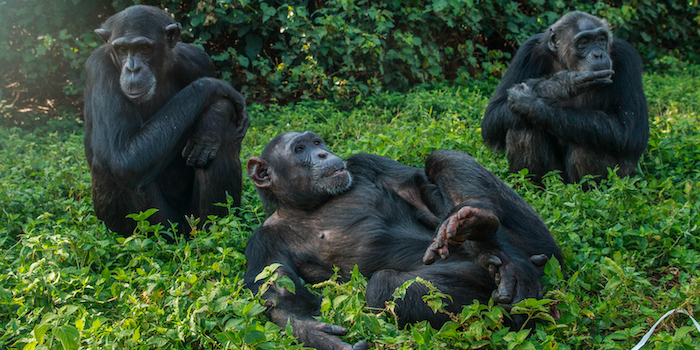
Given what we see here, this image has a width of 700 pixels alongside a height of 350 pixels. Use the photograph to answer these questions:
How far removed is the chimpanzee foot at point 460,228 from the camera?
9.55 feet

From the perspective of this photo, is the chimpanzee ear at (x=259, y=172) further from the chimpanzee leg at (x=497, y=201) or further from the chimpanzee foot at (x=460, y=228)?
the chimpanzee foot at (x=460, y=228)

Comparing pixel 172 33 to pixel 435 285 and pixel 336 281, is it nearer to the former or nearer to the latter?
pixel 336 281

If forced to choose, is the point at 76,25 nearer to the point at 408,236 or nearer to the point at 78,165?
the point at 78,165

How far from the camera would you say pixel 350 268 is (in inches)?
143

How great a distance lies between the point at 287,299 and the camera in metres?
3.26

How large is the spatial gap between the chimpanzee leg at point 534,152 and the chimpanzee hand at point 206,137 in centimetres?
252

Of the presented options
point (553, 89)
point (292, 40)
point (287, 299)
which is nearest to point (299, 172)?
point (287, 299)

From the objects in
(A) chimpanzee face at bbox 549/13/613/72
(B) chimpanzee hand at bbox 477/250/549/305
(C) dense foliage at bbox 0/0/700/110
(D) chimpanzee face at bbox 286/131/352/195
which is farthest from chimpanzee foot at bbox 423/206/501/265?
(C) dense foliage at bbox 0/0/700/110

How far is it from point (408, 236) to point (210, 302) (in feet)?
4.38

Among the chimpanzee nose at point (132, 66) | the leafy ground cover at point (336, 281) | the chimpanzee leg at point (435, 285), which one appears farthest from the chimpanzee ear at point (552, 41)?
the chimpanzee nose at point (132, 66)

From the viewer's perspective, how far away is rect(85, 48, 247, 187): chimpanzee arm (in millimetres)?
4211

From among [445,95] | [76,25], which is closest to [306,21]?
[445,95]

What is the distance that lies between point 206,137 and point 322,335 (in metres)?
2.14

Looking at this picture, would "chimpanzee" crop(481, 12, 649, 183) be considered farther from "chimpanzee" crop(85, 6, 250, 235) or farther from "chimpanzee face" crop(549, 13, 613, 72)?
"chimpanzee" crop(85, 6, 250, 235)
